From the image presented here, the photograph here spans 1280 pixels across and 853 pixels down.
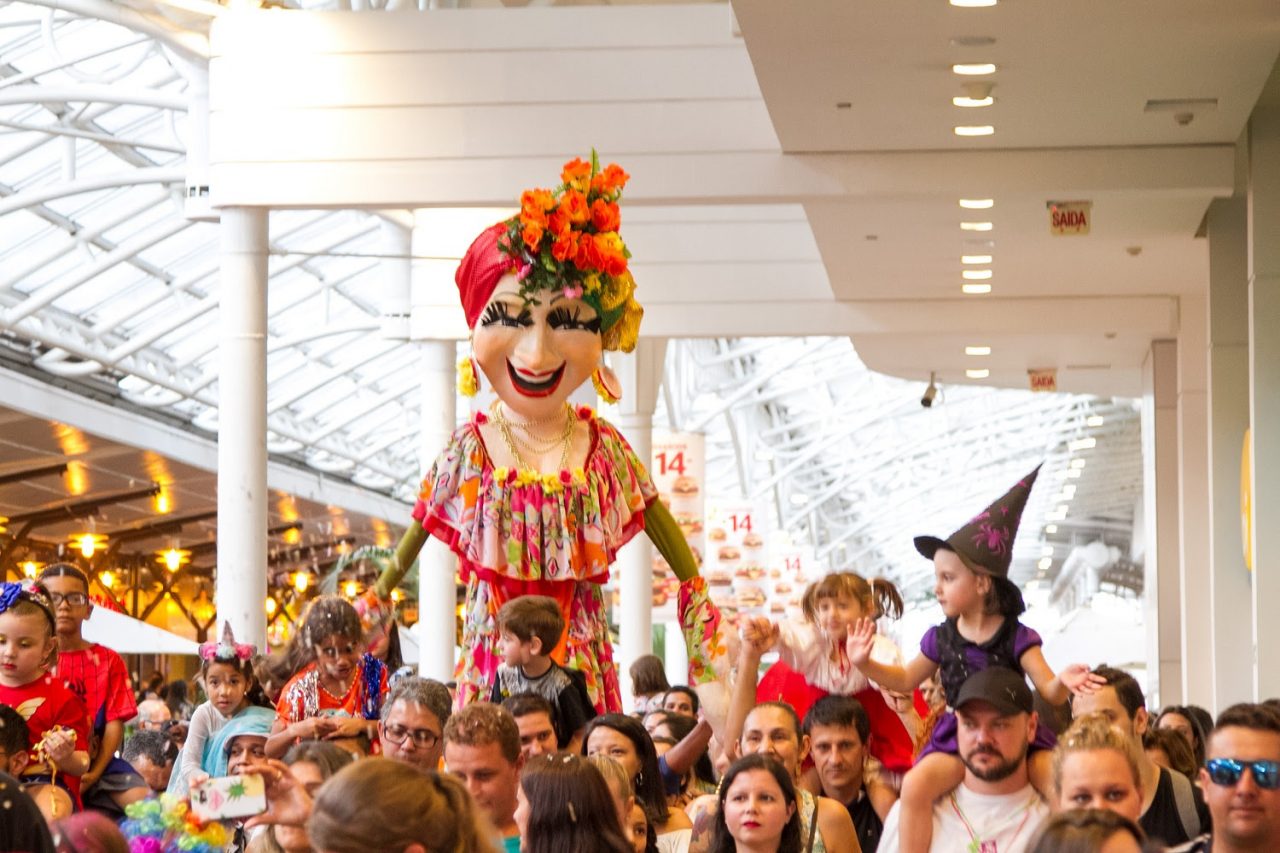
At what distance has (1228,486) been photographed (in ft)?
45.1

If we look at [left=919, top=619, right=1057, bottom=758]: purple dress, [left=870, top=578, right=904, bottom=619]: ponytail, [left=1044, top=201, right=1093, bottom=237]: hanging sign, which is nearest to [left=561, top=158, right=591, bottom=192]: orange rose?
[left=919, top=619, right=1057, bottom=758]: purple dress

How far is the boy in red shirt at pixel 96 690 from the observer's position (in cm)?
858

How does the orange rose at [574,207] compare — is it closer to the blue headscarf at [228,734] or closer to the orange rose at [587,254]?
the orange rose at [587,254]

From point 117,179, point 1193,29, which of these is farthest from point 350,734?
point 117,179

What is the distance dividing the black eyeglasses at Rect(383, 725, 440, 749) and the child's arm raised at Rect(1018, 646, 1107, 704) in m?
1.94

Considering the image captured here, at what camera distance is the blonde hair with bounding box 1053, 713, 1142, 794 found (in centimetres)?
540

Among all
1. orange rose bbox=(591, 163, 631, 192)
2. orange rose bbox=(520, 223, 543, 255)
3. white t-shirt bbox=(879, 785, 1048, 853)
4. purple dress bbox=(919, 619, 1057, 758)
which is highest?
orange rose bbox=(591, 163, 631, 192)

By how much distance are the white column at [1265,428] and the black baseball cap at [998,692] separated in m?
6.00

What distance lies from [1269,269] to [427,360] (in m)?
8.63

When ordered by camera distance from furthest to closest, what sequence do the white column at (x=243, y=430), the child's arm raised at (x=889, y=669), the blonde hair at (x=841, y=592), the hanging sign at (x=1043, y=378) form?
the hanging sign at (x=1043, y=378)
the white column at (x=243, y=430)
the blonde hair at (x=841, y=592)
the child's arm raised at (x=889, y=669)

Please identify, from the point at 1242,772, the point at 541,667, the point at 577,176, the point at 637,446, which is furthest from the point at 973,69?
the point at 637,446

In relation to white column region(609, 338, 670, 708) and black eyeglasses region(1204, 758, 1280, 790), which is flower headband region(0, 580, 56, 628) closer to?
black eyeglasses region(1204, 758, 1280, 790)

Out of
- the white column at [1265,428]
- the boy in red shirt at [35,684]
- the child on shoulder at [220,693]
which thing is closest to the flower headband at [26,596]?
the boy in red shirt at [35,684]

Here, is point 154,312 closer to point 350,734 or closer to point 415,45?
point 415,45
